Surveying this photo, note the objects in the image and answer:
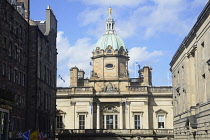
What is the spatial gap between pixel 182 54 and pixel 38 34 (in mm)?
19267

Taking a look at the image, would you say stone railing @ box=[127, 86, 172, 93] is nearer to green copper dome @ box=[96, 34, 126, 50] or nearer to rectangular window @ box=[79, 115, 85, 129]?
rectangular window @ box=[79, 115, 85, 129]

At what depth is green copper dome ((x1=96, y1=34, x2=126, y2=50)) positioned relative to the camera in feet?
299

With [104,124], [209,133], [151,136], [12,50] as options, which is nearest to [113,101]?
[104,124]

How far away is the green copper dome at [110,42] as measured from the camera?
91062 mm

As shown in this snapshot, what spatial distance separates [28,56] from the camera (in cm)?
5391

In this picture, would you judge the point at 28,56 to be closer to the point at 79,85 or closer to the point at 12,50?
the point at 12,50

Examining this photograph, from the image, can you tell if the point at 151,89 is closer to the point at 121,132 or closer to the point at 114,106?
the point at 114,106

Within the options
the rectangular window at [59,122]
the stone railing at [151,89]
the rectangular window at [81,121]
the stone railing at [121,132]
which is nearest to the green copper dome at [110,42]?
the stone railing at [151,89]

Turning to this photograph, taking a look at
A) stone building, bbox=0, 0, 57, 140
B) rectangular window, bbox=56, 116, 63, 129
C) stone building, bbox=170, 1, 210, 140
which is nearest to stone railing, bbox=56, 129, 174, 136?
rectangular window, bbox=56, 116, 63, 129

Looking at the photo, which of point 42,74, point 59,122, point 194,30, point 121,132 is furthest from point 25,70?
point 59,122

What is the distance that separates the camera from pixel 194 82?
49469mm

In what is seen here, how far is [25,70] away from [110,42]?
40.9 meters

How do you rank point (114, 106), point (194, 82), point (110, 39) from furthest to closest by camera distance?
point (110, 39)
point (114, 106)
point (194, 82)

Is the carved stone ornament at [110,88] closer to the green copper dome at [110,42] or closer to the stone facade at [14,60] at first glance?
the green copper dome at [110,42]
